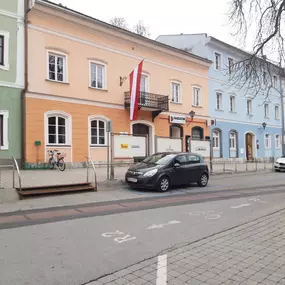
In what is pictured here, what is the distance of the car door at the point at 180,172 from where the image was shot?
42.0 ft

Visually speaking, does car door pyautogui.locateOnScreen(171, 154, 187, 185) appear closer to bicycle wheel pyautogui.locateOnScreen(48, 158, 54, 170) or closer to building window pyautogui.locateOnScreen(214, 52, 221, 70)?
bicycle wheel pyautogui.locateOnScreen(48, 158, 54, 170)

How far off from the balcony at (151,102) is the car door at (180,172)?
898 centimetres

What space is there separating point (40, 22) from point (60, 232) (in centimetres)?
1501

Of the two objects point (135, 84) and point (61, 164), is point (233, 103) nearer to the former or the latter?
point (135, 84)

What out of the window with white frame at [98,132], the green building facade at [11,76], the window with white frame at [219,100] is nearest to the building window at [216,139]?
the window with white frame at [219,100]

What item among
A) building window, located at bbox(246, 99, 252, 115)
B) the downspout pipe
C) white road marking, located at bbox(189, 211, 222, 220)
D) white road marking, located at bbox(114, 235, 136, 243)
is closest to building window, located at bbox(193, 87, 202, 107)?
building window, located at bbox(246, 99, 252, 115)

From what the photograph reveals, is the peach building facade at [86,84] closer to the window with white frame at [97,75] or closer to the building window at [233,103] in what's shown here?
the window with white frame at [97,75]

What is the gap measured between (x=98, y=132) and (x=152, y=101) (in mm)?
4963

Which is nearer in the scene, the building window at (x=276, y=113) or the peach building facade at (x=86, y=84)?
the peach building facade at (x=86, y=84)

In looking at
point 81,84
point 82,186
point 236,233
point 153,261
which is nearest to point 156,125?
point 81,84

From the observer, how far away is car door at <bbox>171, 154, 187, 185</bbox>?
42.0ft

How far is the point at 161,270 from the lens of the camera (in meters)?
4.17

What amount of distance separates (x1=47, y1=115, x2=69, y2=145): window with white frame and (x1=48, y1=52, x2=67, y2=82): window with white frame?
2332 millimetres

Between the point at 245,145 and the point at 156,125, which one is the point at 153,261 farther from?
the point at 245,145
